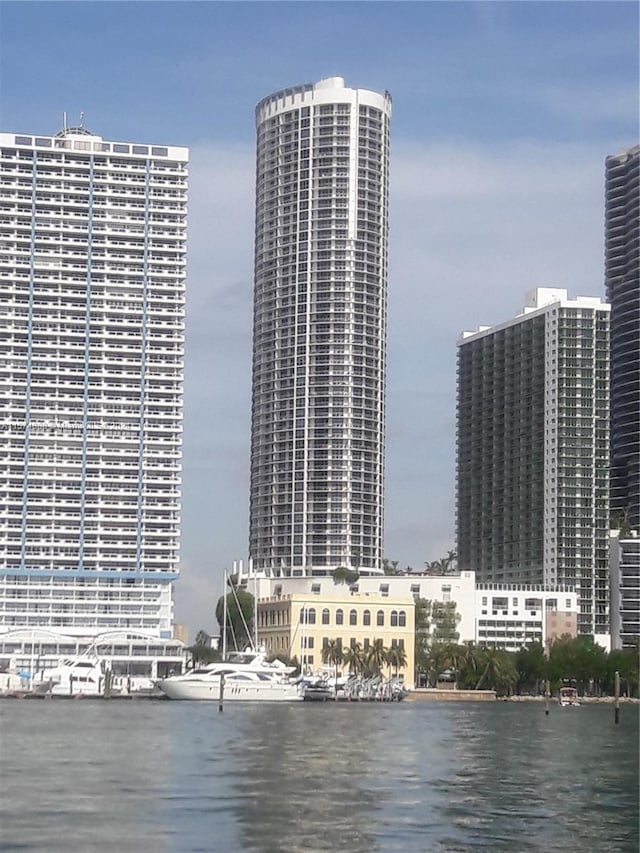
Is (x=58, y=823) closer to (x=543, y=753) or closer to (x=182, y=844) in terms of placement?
(x=182, y=844)

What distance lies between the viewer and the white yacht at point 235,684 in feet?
538

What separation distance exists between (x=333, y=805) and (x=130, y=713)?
252ft

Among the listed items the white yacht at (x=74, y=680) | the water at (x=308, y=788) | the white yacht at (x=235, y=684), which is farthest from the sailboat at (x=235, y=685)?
the water at (x=308, y=788)

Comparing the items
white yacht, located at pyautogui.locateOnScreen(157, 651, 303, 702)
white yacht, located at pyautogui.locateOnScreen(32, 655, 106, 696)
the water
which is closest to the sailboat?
white yacht, located at pyautogui.locateOnScreen(157, 651, 303, 702)

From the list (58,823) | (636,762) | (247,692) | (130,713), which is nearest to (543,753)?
(636,762)

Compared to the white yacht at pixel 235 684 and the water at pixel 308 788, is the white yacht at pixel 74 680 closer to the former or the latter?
the white yacht at pixel 235 684

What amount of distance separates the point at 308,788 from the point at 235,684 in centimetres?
10391

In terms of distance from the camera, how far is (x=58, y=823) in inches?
1939

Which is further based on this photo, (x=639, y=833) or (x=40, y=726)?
(x=40, y=726)

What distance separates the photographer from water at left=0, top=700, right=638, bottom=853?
47719 mm

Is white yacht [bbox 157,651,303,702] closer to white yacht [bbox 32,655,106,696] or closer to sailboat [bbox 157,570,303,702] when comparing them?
sailboat [bbox 157,570,303,702]

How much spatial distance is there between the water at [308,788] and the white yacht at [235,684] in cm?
5189

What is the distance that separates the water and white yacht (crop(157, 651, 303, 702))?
5189 centimetres

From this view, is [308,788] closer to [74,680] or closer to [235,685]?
[235,685]
